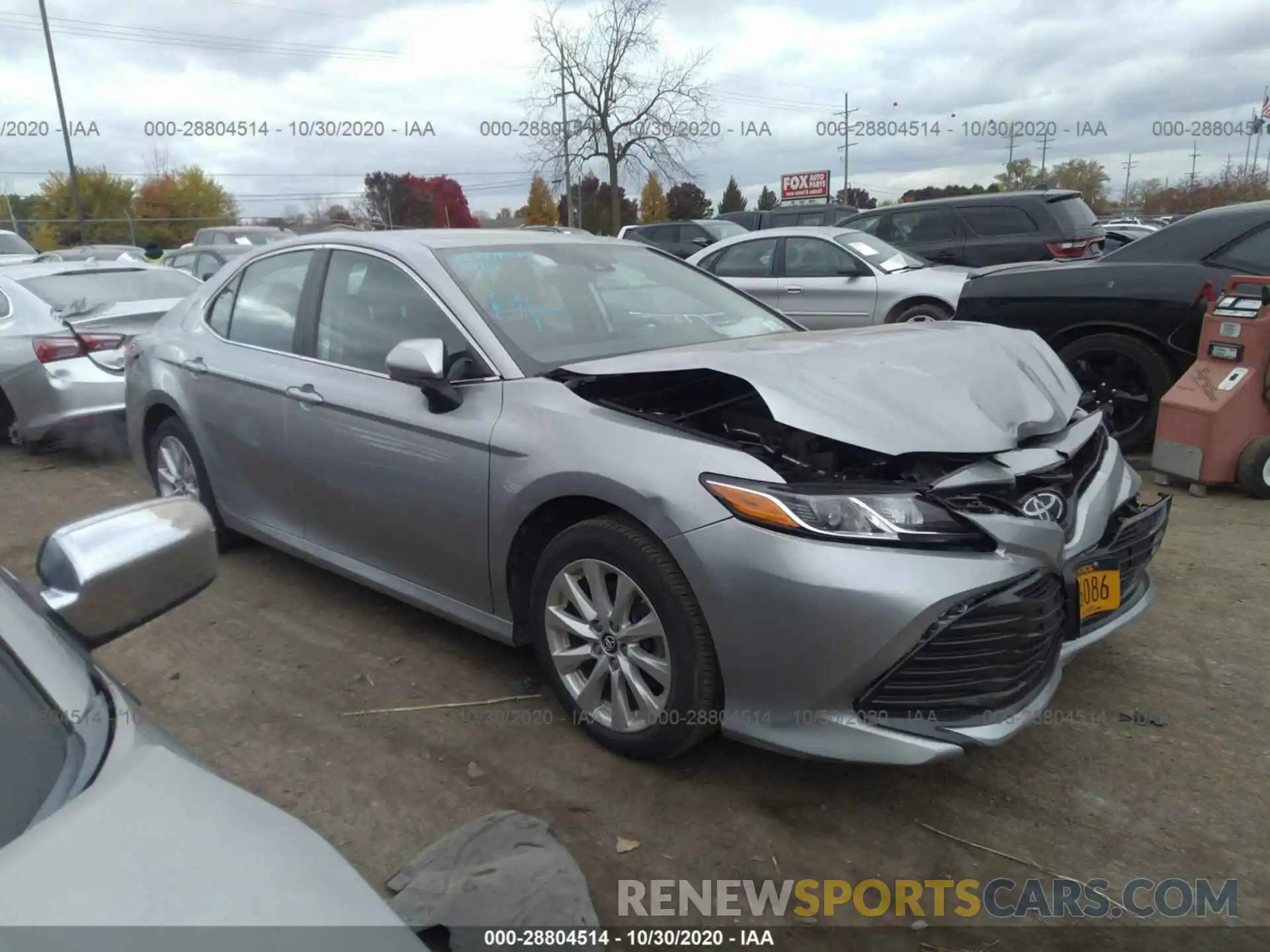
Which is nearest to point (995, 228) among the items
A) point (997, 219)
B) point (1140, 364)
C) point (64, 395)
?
point (997, 219)

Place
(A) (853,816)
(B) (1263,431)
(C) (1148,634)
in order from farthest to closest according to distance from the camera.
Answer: (B) (1263,431) < (C) (1148,634) < (A) (853,816)

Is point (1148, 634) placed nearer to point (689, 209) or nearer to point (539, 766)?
point (539, 766)

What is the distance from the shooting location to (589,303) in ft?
11.8

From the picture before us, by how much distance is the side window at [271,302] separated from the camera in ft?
13.1

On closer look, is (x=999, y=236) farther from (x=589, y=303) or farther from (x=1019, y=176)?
(x=1019, y=176)

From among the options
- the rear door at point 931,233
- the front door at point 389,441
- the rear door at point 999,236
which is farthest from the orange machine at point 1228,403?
the rear door at point 931,233

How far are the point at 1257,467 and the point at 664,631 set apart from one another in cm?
420

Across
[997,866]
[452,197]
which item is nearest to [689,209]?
[452,197]

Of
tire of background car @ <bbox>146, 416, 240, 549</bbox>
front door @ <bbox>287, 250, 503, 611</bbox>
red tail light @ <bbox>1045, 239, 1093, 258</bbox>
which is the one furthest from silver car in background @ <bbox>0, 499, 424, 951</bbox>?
red tail light @ <bbox>1045, 239, 1093, 258</bbox>

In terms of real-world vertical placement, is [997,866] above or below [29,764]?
below

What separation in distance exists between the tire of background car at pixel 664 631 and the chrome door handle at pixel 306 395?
52.2 inches

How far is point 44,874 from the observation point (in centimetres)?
108

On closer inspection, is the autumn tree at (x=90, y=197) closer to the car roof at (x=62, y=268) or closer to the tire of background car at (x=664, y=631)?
the car roof at (x=62, y=268)

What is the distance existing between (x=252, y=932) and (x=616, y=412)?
1.98 metres
